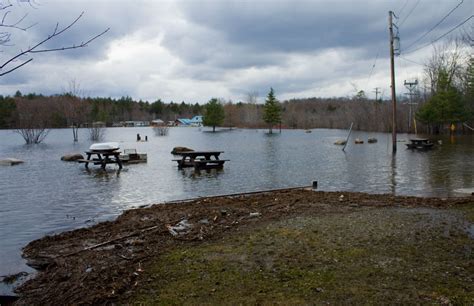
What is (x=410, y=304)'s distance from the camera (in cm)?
373

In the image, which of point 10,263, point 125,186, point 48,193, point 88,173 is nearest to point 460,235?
point 10,263

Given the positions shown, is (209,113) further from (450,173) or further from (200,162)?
(450,173)

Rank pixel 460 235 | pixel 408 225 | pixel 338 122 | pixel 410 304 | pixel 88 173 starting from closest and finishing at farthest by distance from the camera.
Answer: pixel 410 304, pixel 460 235, pixel 408 225, pixel 88 173, pixel 338 122

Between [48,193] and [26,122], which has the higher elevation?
[26,122]

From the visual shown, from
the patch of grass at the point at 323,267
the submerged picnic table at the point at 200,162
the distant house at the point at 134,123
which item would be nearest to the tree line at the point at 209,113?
the distant house at the point at 134,123

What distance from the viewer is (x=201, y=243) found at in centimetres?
617

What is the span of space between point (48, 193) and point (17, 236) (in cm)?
597

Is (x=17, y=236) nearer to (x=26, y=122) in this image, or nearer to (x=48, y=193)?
(x=48, y=193)

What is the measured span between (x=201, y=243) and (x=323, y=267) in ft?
6.98

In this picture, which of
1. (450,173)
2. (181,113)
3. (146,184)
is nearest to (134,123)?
(181,113)

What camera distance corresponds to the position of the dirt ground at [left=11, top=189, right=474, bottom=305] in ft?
14.1

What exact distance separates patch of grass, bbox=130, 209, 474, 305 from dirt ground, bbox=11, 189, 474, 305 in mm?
25

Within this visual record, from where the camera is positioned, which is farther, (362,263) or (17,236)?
(17,236)

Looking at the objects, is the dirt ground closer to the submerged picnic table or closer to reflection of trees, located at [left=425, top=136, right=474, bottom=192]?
reflection of trees, located at [left=425, top=136, right=474, bottom=192]
